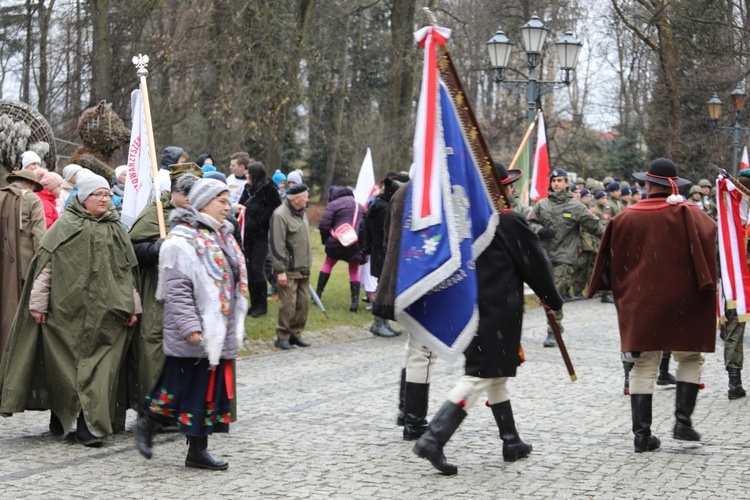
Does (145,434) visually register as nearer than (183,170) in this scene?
Yes

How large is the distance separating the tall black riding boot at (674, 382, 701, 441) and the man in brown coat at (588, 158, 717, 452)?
1.00ft

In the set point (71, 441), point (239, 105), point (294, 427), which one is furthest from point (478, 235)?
point (239, 105)

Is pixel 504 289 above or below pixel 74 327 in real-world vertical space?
above

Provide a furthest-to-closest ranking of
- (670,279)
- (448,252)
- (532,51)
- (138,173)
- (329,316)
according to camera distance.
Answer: (532,51) < (329,316) < (138,173) < (670,279) < (448,252)

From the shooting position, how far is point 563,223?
1470 cm

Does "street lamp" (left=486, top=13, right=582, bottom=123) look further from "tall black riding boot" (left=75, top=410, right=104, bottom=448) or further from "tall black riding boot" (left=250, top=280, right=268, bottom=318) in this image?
"tall black riding boot" (left=75, top=410, right=104, bottom=448)

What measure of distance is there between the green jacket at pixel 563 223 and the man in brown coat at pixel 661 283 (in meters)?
6.45

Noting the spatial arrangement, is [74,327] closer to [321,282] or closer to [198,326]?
[198,326]

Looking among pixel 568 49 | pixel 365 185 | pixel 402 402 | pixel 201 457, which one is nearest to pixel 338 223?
pixel 365 185

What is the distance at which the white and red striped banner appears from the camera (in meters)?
9.56

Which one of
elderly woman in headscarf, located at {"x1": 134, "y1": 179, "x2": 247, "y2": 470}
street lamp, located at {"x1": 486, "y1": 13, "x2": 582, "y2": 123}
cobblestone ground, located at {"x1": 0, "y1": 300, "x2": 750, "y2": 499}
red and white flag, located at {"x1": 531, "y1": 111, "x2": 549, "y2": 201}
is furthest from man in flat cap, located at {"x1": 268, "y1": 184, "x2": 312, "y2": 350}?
elderly woman in headscarf, located at {"x1": 134, "y1": 179, "x2": 247, "y2": 470}

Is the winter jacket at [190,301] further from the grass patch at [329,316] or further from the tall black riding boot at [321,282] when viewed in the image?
the tall black riding boot at [321,282]

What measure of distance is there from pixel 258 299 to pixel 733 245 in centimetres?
674

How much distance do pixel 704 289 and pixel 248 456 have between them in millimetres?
3156
